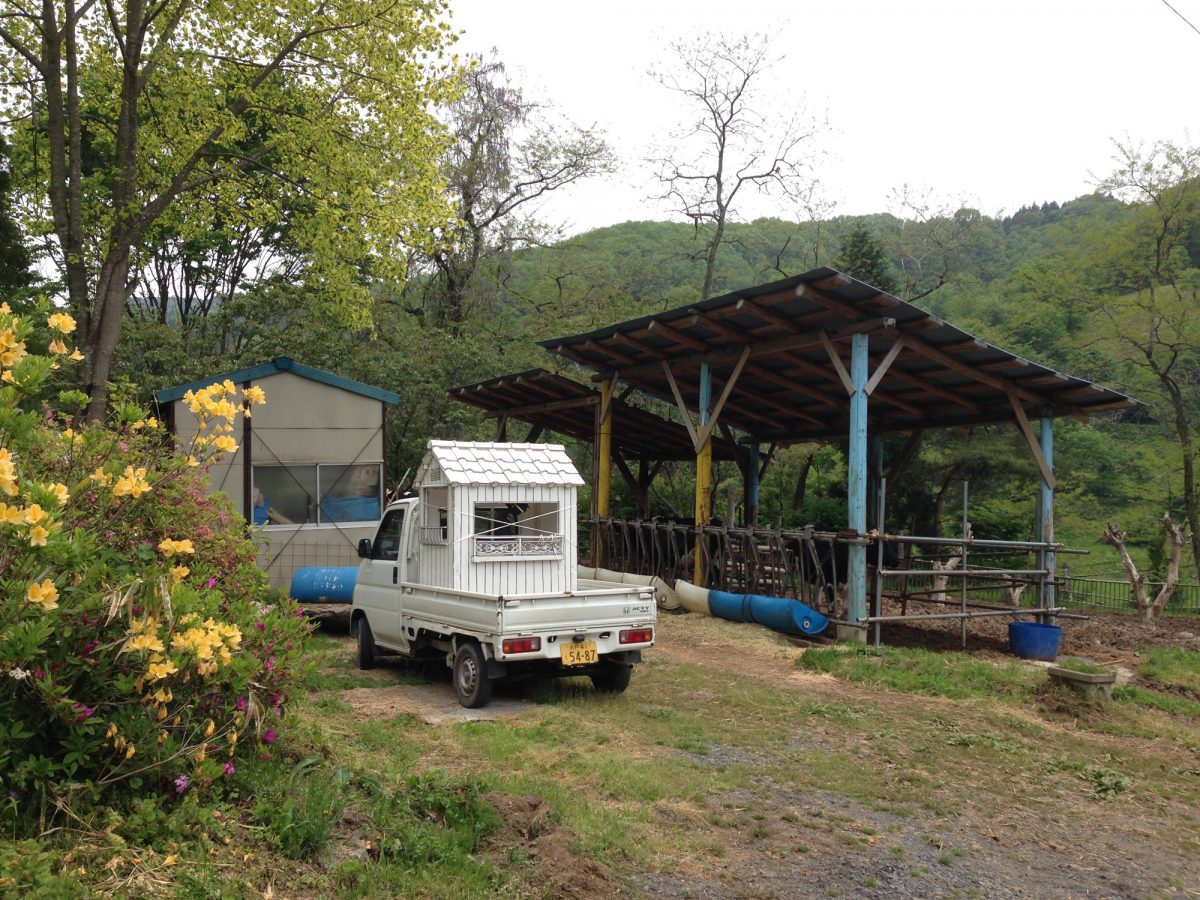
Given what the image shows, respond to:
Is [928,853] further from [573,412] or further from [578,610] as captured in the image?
[573,412]

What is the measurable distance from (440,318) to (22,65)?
1763 centimetres

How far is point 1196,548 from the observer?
78.2ft

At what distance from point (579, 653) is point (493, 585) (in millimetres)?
1251

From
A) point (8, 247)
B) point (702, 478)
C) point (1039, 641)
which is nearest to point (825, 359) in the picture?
point (702, 478)

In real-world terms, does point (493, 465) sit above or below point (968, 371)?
below

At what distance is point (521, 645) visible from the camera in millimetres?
7312

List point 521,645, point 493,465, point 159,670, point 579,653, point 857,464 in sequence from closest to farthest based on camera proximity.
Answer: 1. point 159,670
2. point 521,645
3. point 579,653
4. point 493,465
5. point 857,464

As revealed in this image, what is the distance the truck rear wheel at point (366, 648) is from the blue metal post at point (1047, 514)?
9930 mm

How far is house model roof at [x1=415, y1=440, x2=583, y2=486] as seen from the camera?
8.34 meters

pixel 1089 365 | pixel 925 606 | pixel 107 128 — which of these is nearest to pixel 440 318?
pixel 107 128

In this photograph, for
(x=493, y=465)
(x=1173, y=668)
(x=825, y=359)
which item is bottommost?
(x=1173, y=668)

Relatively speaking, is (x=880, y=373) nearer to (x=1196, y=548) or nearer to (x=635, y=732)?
(x=635, y=732)

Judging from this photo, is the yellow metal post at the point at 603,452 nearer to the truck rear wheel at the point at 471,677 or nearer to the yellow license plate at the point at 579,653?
the truck rear wheel at the point at 471,677

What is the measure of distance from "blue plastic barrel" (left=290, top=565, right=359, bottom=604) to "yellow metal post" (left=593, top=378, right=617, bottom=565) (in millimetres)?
6139
